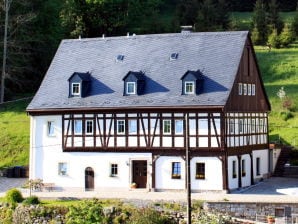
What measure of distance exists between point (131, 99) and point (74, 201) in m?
8.06

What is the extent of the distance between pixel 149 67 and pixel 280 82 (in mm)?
21784

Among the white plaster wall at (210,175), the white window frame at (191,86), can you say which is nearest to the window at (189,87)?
the white window frame at (191,86)

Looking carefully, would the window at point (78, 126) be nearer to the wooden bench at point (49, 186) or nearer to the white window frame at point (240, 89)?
the wooden bench at point (49, 186)

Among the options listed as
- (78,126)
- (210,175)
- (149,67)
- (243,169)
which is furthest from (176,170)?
(78,126)

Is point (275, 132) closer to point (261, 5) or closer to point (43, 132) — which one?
point (43, 132)

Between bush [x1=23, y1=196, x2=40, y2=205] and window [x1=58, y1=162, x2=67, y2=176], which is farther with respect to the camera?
window [x1=58, y1=162, x2=67, y2=176]

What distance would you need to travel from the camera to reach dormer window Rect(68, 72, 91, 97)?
50.7m

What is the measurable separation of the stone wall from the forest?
35.2m

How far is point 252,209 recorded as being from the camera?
40875 millimetres

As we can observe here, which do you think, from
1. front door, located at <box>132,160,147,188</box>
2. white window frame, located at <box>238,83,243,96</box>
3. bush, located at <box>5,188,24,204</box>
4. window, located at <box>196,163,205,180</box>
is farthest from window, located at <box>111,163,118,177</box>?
white window frame, located at <box>238,83,243,96</box>

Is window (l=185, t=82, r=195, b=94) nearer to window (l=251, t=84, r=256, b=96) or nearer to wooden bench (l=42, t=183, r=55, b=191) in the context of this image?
window (l=251, t=84, r=256, b=96)

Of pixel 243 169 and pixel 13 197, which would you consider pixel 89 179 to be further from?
pixel 243 169

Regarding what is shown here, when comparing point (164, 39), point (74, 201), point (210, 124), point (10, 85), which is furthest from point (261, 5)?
point (74, 201)

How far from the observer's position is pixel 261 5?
287ft
